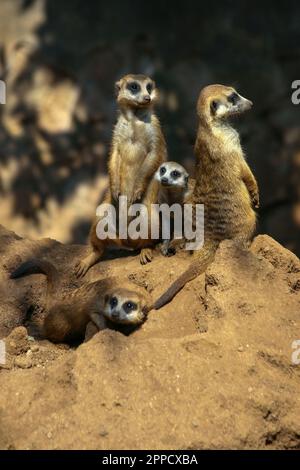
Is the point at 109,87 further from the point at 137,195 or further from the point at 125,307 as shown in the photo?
the point at 125,307

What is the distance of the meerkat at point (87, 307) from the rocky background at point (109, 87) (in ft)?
8.35

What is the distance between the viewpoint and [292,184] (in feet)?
23.0

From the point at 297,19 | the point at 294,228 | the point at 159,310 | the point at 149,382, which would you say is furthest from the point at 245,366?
the point at 297,19

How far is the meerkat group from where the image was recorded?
161 inches

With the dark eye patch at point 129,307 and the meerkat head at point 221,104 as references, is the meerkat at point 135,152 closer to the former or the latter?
the meerkat head at point 221,104

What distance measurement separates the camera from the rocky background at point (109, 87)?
6824 mm

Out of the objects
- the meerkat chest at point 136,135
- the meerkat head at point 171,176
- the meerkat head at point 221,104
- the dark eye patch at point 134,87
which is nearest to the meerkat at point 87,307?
the meerkat head at point 171,176

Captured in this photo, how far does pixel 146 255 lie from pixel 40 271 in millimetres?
631

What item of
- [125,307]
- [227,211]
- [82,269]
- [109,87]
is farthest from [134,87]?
[109,87]

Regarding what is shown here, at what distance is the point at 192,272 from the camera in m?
4.10

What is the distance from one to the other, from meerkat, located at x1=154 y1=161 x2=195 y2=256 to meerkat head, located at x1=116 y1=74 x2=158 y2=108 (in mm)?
382

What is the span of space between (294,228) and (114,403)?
4.20m
